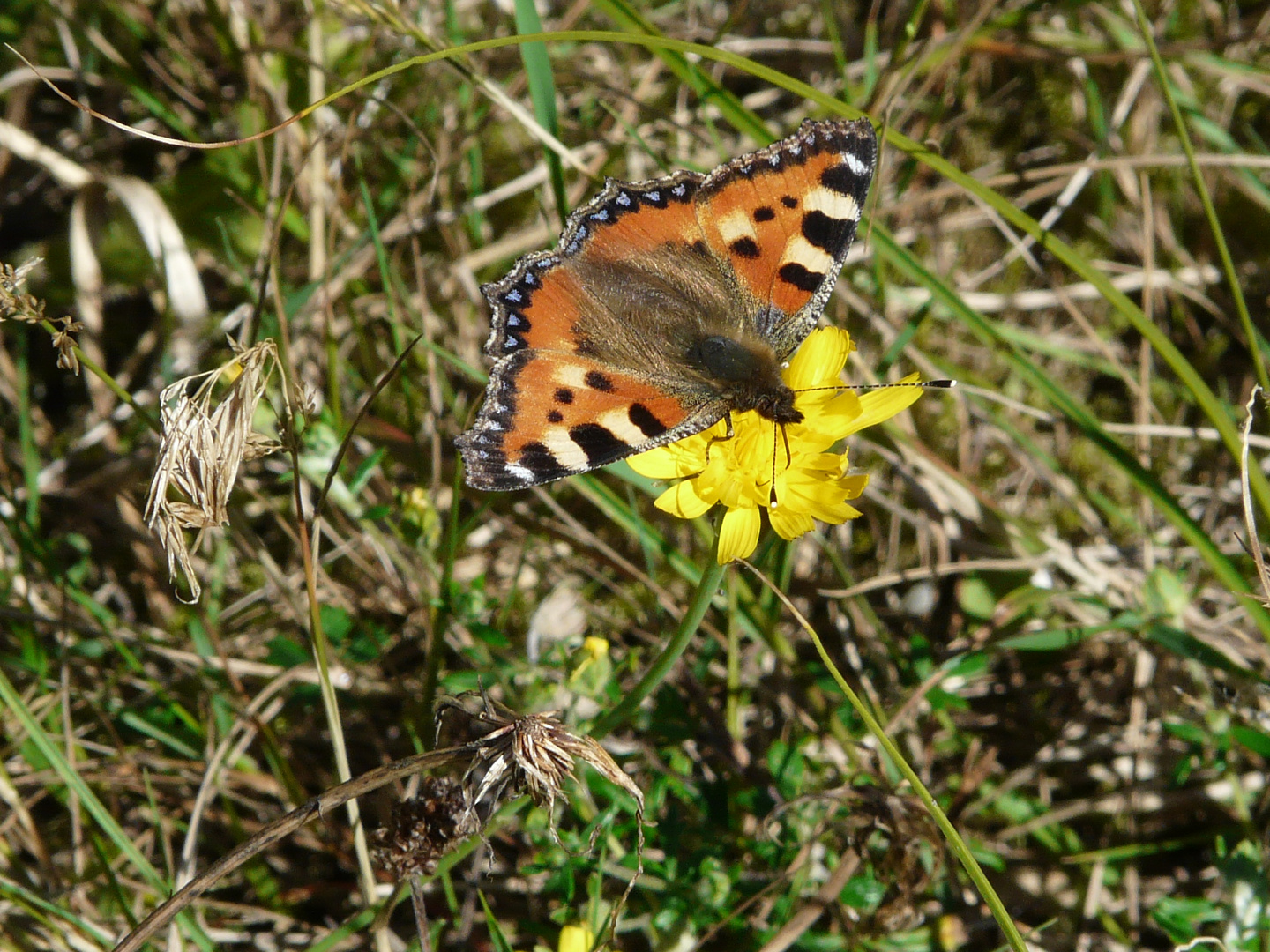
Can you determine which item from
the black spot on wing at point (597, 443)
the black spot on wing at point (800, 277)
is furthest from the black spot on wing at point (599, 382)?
the black spot on wing at point (800, 277)

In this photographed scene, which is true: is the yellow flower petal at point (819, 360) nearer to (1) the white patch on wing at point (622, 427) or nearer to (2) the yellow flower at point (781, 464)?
(2) the yellow flower at point (781, 464)

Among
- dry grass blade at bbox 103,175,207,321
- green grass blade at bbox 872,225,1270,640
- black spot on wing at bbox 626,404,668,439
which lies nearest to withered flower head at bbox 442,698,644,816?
black spot on wing at bbox 626,404,668,439

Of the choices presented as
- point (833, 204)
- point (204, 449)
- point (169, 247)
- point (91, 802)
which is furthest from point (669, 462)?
point (169, 247)

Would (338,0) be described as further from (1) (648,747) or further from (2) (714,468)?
(1) (648,747)

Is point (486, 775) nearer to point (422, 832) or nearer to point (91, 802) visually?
point (422, 832)

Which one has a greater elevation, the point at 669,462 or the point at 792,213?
the point at 792,213

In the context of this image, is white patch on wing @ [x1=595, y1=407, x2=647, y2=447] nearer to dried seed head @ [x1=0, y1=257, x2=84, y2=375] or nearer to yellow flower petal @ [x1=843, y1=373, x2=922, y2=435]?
yellow flower petal @ [x1=843, y1=373, x2=922, y2=435]
